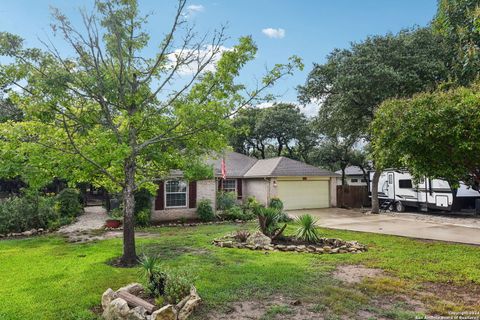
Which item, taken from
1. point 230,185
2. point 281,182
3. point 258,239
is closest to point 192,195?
point 281,182

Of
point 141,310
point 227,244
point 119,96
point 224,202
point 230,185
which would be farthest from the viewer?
point 230,185

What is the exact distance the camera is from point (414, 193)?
18.9m

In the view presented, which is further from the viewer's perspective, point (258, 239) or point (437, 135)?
point (258, 239)

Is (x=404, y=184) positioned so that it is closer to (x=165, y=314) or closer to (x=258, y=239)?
(x=258, y=239)

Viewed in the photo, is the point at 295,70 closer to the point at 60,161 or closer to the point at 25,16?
the point at 60,161

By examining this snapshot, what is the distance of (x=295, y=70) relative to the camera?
7.65 metres

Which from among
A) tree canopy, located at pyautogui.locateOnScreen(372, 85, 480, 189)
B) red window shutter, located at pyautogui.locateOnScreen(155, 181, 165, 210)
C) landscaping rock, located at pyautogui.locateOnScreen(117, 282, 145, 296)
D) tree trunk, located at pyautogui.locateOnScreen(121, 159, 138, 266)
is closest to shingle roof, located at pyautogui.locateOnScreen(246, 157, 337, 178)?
red window shutter, located at pyautogui.locateOnScreen(155, 181, 165, 210)

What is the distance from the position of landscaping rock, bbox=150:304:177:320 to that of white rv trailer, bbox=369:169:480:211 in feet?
43.5

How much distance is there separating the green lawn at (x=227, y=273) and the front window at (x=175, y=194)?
5.79m

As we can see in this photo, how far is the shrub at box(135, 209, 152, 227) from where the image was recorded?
14422 millimetres

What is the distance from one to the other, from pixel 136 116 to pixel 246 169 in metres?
17.2

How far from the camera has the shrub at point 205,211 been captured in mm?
16266

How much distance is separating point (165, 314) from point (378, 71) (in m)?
15.0

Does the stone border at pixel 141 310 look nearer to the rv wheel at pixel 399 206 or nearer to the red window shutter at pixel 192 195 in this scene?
the red window shutter at pixel 192 195
